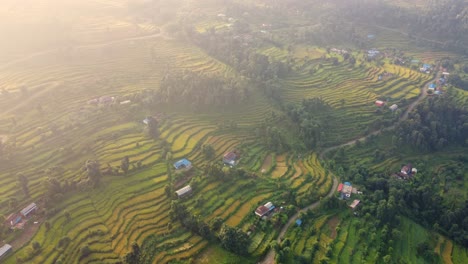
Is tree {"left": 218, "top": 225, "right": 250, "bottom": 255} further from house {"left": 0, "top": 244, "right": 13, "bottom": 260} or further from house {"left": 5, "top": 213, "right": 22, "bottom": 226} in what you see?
house {"left": 5, "top": 213, "right": 22, "bottom": 226}

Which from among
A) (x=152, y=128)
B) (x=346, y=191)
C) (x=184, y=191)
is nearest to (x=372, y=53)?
(x=346, y=191)

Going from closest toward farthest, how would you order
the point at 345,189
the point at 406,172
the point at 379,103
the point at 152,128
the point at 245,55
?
1. the point at 345,189
2. the point at 152,128
3. the point at 406,172
4. the point at 379,103
5. the point at 245,55

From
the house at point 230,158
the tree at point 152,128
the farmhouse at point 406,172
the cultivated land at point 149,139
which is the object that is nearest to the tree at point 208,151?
the cultivated land at point 149,139

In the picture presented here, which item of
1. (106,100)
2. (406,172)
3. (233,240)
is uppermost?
(106,100)

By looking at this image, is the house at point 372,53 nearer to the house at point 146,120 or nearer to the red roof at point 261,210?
the house at point 146,120

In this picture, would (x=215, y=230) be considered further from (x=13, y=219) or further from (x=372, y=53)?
(x=372, y=53)

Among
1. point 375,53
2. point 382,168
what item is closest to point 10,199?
point 382,168
